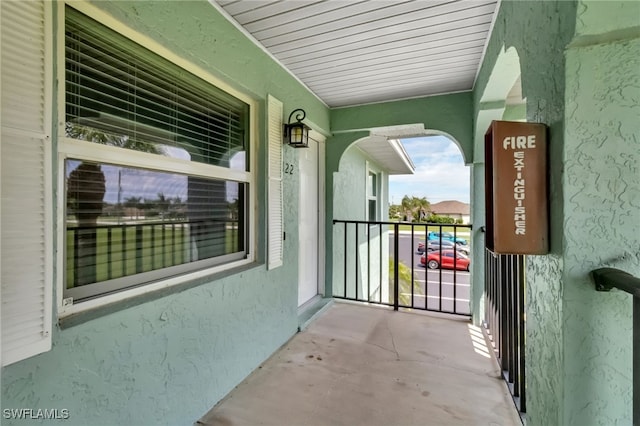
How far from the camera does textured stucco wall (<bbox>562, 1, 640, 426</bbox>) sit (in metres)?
0.91

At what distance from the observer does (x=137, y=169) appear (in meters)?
1.42

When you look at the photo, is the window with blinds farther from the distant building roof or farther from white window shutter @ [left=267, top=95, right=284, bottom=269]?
the distant building roof

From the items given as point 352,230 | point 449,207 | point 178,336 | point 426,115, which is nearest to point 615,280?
point 178,336

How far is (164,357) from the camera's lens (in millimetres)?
1448

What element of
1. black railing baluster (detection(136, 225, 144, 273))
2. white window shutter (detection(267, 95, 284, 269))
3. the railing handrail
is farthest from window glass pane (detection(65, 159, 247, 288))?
the railing handrail

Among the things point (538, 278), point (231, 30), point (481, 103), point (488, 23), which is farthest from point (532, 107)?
point (231, 30)

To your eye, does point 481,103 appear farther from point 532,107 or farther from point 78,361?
point 78,361

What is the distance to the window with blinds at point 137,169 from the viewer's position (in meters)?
1.19

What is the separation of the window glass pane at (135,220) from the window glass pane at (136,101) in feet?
0.52

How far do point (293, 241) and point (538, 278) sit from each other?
1.89 meters

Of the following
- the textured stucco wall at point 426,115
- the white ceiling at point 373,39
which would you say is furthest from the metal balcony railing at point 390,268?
the white ceiling at point 373,39

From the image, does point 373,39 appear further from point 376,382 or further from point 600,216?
point 376,382

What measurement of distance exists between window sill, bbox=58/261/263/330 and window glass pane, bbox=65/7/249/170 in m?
0.71

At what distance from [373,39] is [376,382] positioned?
2480mm
